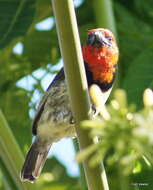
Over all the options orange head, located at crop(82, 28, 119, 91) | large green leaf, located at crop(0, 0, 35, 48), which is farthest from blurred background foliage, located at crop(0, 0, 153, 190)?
orange head, located at crop(82, 28, 119, 91)

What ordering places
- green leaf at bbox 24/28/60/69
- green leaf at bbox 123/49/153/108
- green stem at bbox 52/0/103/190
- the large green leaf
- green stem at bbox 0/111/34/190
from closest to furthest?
green stem at bbox 52/0/103/190 → green stem at bbox 0/111/34/190 → green leaf at bbox 123/49/153/108 → the large green leaf → green leaf at bbox 24/28/60/69

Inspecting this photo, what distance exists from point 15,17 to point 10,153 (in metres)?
1.41

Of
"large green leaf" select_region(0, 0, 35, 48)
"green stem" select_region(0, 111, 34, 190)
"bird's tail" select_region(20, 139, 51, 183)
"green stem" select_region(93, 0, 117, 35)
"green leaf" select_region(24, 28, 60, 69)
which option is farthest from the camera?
"green leaf" select_region(24, 28, 60, 69)

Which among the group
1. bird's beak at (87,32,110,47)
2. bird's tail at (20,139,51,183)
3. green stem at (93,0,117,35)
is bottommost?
bird's tail at (20,139,51,183)

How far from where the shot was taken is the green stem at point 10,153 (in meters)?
2.34

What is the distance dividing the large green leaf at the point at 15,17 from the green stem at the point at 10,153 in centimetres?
114

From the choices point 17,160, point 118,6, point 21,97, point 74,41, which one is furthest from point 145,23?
point 74,41

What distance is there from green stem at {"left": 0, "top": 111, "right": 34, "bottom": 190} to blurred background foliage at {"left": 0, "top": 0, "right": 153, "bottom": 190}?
4.5 inches

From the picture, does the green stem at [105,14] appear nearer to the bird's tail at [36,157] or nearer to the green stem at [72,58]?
the bird's tail at [36,157]

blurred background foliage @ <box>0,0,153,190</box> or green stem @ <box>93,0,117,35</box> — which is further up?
green stem @ <box>93,0,117,35</box>

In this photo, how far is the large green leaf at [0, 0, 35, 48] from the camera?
3.45 m

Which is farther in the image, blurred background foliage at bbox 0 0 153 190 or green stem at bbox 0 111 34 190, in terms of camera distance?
blurred background foliage at bbox 0 0 153 190

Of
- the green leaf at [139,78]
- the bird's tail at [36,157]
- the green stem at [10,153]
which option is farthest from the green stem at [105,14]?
the bird's tail at [36,157]

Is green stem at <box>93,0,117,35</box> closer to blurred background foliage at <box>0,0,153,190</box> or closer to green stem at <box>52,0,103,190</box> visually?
blurred background foliage at <box>0,0,153,190</box>
